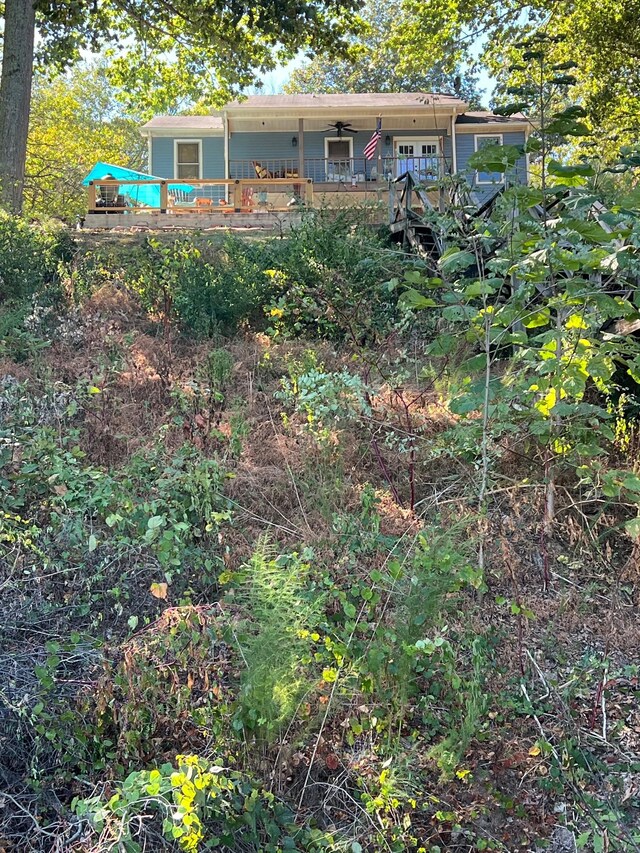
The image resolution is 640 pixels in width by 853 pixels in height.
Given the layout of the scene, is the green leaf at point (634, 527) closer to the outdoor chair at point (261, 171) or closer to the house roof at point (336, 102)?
the outdoor chair at point (261, 171)

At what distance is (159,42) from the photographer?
14695 millimetres

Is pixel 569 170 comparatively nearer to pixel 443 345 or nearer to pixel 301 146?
pixel 443 345

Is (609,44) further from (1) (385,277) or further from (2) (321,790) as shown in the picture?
(2) (321,790)

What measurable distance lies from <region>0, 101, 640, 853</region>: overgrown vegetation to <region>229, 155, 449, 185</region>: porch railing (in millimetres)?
16065

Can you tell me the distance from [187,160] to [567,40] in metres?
14.3

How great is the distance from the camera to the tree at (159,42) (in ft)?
39.0

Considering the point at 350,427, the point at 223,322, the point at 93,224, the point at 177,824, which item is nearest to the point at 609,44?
the point at 93,224

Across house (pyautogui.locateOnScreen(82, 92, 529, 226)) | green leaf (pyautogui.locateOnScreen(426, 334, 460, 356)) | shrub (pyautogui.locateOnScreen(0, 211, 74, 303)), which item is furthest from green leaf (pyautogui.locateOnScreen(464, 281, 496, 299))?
house (pyautogui.locateOnScreen(82, 92, 529, 226))

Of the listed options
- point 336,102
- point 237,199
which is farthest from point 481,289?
point 336,102

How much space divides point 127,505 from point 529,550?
2.24 metres

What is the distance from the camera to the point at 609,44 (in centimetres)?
1537

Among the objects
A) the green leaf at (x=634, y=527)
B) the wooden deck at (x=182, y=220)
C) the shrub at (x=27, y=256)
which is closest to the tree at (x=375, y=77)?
the wooden deck at (x=182, y=220)

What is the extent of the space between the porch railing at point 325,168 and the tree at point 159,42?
5.48 meters

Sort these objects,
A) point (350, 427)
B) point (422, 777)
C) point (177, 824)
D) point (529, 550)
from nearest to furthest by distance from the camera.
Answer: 1. point (177, 824)
2. point (422, 777)
3. point (529, 550)
4. point (350, 427)
